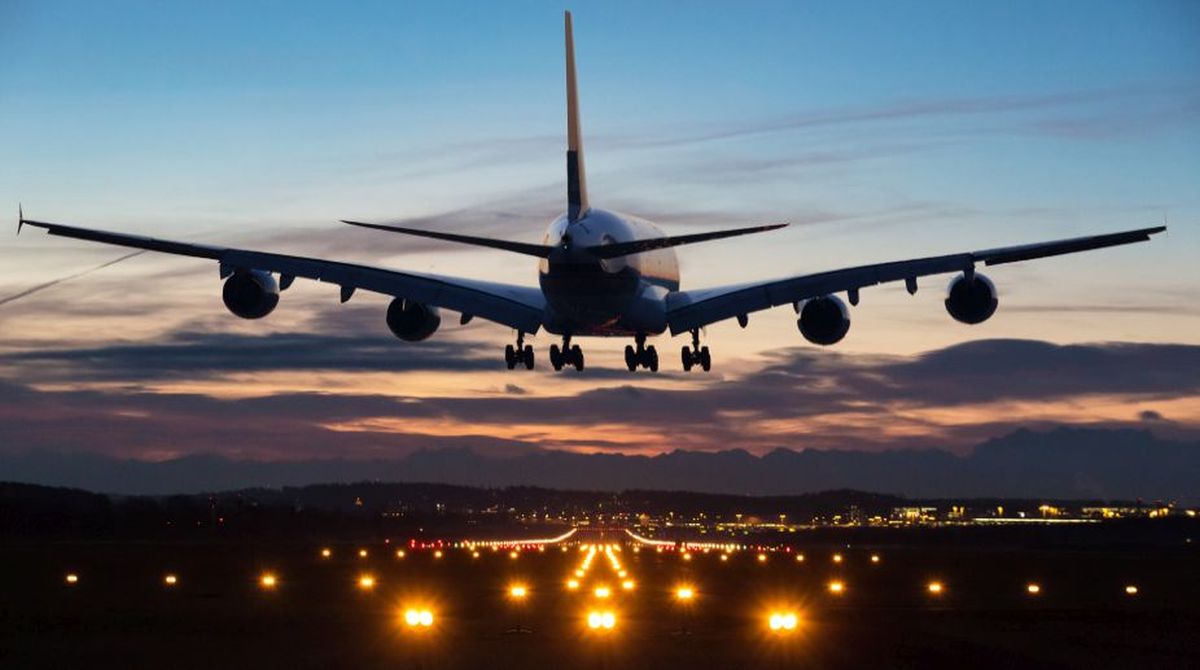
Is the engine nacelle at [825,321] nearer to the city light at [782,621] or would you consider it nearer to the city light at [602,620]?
the city light at [782,621]

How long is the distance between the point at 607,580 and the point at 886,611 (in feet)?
64.6

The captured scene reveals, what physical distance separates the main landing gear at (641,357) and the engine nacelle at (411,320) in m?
7.94

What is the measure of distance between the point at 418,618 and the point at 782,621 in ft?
34.5

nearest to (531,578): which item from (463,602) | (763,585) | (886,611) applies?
(763,585)

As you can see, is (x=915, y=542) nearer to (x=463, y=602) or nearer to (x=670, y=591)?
(x=670, y=591)

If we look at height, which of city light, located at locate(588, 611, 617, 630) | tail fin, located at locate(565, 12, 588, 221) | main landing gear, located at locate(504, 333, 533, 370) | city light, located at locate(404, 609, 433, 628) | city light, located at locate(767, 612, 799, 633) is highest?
tail fin, located at locate(565, 12, 588, 221)

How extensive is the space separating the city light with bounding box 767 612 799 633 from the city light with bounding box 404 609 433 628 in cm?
951

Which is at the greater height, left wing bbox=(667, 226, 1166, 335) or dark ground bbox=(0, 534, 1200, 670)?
left wing bbox=(667, 226, 1166, 335)

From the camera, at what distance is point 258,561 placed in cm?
7931

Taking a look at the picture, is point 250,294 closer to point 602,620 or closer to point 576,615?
point 576,615

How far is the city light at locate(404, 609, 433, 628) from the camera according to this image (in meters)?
43.2

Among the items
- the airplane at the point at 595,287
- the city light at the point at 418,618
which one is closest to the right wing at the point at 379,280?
the airplane at the point at 595,287

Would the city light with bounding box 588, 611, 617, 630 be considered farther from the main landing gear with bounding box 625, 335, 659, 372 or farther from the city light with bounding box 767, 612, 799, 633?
the main landing gear with bounding box 625, 335, 659, 372

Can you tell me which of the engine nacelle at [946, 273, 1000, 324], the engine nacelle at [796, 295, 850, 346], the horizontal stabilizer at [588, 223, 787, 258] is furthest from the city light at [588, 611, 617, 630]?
the engine nacelle at [796, 295, 850, 346]
